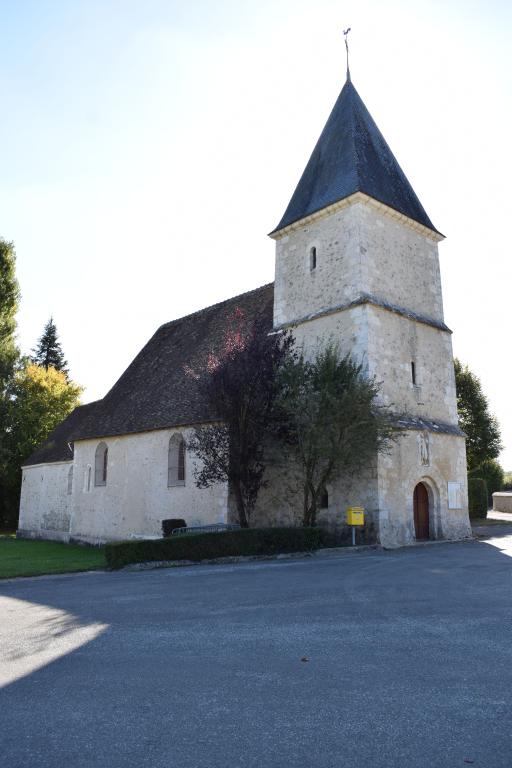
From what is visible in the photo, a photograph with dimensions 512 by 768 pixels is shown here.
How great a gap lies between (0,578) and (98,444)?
43.4ft

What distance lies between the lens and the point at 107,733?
391 cm

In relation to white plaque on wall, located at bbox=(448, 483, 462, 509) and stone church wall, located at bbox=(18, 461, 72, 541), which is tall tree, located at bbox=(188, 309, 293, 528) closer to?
white plaque on wall, located at bbox=(448, 483, 462, 509)

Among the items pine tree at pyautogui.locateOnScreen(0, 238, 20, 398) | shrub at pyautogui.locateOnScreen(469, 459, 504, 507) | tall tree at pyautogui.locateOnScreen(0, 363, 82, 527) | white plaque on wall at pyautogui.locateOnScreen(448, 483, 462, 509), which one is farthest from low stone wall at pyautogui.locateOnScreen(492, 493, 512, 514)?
pine tree at pyautogui.locateOnScreen(0, 238, 20, 398)

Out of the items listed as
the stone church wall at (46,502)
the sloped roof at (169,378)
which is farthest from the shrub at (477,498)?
the stone church wall at (46,502)

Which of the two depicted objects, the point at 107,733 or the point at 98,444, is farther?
the point at 98,444

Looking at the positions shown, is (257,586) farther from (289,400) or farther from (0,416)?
(0,416)

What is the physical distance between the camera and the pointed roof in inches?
797

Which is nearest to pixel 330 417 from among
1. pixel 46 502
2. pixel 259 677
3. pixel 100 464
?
pixel 259 677

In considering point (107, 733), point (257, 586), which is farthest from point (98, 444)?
point (107, 733)

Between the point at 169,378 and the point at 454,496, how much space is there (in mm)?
11460

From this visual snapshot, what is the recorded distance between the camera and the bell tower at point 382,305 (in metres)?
18.1

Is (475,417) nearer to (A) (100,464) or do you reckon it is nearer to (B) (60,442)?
(A) (100,464)

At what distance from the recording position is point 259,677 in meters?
5.00

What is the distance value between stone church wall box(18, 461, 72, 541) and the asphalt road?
20599 mm
